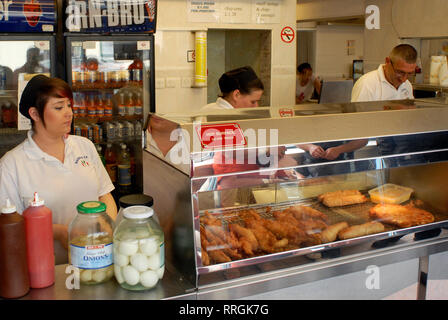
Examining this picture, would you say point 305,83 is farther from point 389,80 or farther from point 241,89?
point 241,89

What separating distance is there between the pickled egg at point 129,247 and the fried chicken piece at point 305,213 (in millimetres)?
741

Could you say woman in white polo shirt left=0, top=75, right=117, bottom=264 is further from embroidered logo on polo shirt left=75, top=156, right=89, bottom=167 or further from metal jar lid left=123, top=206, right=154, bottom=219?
metal jar lid left=123, top=206, right=154, bottom=219

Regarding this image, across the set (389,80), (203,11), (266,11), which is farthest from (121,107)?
(389,80)

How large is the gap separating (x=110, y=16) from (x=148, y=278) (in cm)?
349

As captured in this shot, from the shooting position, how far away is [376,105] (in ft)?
7.66

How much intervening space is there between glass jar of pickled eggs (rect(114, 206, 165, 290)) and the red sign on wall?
28 centimetres

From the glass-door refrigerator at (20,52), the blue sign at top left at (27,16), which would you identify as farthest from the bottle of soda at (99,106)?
the blue sign at top left at (27,16)

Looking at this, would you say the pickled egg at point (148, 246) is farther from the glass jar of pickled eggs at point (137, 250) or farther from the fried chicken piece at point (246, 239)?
the fried chicken piece at point (246, 239)

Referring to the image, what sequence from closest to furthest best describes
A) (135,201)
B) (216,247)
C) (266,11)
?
1. (135,201)
2. (216,247)
3. (266,11)

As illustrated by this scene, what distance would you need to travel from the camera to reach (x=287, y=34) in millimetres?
6047

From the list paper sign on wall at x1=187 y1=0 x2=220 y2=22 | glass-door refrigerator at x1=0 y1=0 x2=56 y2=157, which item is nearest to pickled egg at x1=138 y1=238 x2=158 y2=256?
glass-door refrigerator at x1=0 y1=0 x2=56 y2=157

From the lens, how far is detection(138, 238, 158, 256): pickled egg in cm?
153

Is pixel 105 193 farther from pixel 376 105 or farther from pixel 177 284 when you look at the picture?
pixel 376 105

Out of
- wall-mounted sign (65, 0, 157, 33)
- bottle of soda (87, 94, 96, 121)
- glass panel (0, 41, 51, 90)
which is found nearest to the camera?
glass panel (0, 41, 51, 90)
